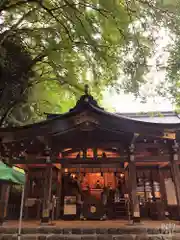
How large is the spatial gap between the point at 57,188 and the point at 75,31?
Result: 7481 mm

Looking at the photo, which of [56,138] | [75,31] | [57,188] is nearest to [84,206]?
[57,188]

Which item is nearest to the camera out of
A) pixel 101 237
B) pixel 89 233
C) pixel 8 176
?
pixel 101 237

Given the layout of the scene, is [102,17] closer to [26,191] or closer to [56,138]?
[56,138]

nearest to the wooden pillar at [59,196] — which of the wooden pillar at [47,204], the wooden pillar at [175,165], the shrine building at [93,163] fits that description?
the shrine building at [93,163]

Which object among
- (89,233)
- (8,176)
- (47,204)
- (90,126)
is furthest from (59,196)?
(90,126)

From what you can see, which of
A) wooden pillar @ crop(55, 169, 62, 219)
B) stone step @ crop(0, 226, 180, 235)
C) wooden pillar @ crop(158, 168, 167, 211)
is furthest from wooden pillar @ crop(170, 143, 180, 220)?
wooden pillar @ crop(55, 169, 62, 219)

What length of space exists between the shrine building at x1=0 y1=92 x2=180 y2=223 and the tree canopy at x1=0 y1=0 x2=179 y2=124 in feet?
8.65

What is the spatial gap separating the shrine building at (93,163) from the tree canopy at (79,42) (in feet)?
8.65

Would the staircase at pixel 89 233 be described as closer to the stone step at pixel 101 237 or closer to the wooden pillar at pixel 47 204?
the stone step at pixel 101 237

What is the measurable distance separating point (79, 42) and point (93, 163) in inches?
220

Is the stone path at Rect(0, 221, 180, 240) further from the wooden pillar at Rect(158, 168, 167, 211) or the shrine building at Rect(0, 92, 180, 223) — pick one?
the wooden pillar at Rect(158, 168, 167, 211)

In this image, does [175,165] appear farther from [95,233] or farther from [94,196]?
[94,196]

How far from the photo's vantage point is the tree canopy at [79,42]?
8.00m

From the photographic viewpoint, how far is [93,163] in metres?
7.90
